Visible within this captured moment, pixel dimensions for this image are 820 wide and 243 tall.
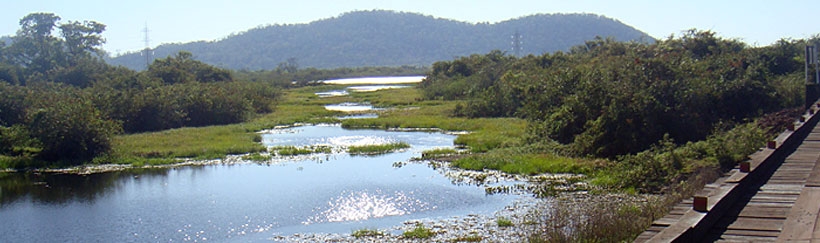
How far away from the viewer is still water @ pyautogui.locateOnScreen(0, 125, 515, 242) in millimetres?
17109

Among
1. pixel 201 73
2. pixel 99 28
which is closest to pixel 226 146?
pixel 201 73

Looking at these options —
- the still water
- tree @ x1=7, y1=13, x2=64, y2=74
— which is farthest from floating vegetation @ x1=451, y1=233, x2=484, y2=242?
tree @ x1=7, y1=13, x2=64, y2=74

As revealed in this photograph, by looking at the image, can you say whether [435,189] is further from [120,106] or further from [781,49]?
[120,106]

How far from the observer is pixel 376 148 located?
31078 millimetres

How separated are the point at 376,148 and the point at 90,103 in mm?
11171

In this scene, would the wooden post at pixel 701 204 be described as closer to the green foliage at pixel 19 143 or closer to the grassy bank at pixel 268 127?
the grassy bank at pixel 268 127

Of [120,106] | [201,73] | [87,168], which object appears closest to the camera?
[87,168]

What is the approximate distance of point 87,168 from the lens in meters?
27.7

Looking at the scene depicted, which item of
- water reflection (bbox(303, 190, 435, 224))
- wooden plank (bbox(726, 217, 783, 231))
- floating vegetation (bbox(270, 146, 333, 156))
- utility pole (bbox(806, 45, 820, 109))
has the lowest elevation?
water reflection (bbox(303, 190, 435, 224))

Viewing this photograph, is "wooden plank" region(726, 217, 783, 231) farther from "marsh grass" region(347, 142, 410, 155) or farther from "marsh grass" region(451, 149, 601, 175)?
"marsh grass" region(347, 142, 410, 155)

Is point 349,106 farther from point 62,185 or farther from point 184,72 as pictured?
point 62,185

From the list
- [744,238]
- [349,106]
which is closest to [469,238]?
[744,238]

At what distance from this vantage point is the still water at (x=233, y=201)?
17109mm

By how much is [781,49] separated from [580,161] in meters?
15.9
